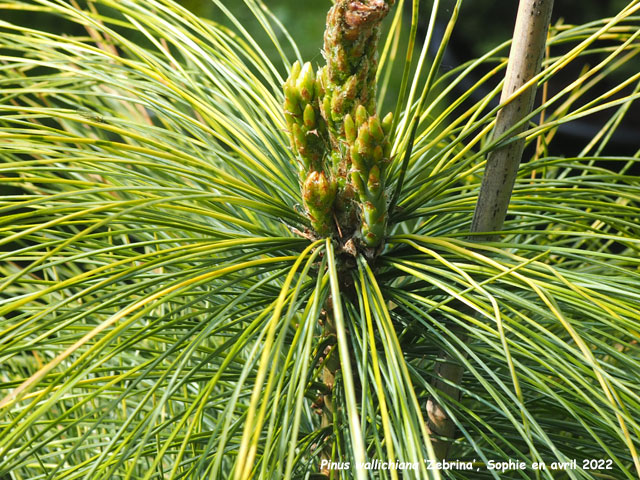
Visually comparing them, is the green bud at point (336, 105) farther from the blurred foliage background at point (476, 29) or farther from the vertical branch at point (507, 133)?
the blurred foliage background at point (476, 29)

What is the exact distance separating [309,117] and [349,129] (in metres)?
0.03

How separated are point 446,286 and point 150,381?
34 cm

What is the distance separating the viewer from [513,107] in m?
0.41

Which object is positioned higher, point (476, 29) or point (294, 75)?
point (476, 29)

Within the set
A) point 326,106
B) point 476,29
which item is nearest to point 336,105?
point 326,106

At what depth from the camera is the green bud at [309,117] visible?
41cm

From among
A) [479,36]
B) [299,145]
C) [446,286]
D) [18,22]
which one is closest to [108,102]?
[299,145]

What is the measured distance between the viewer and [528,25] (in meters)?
0.38

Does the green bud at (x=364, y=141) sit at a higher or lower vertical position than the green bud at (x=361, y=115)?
lower

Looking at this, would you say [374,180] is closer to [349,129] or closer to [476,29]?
[349,129]

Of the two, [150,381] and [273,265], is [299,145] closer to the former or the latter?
[273,265]

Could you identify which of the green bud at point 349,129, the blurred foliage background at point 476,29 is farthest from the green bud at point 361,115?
the blurred foliage background at point 476,29

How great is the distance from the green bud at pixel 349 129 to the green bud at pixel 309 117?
23 mm

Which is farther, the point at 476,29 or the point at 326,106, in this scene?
the point at 476,29
